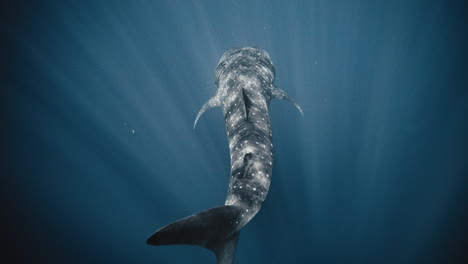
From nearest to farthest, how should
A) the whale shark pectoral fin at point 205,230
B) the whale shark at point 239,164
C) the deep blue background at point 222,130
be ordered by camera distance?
1. the whale shark pectoral fin at point 205,230
2. the whale shark at point 239,164
3. the deep blue background at point 222,130

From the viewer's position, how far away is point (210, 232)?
2836mm

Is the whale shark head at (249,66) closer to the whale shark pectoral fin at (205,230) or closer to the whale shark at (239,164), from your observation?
the whale shark at (239,164)

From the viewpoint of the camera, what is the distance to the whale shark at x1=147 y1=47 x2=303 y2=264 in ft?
8.73

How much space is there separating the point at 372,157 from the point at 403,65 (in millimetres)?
8159

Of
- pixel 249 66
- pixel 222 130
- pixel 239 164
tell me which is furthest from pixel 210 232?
pixel 222 130

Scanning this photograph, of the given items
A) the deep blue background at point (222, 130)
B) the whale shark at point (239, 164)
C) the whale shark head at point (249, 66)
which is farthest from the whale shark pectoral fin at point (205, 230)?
the deep blue background at point (222, 130)

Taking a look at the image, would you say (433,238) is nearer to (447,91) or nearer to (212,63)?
(447,91)

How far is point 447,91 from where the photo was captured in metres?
14.1

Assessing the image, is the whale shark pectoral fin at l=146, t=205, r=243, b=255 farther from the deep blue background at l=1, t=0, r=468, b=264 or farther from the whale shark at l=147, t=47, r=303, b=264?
the deep blue background at l=1, t=0, r=468, b=264

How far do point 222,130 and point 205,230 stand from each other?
30.9ft

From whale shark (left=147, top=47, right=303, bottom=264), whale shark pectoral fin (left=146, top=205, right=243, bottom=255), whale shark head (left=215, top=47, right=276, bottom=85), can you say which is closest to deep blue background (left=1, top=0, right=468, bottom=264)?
whale shark head (left=215, top=47, right=276, bottom=85)

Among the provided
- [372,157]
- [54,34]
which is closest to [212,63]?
[54,34]

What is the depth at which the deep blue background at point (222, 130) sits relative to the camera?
1145 cm

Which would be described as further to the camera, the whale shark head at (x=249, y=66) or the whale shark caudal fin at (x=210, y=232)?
the whale shark head at (x=249, y=66)
